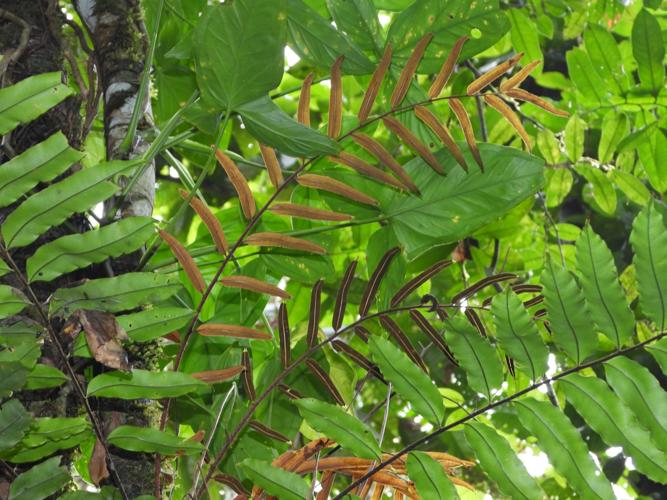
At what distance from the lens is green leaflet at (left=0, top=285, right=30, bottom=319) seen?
64 cm

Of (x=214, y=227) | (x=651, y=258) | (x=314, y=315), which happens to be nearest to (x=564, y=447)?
(x=651, y=258)

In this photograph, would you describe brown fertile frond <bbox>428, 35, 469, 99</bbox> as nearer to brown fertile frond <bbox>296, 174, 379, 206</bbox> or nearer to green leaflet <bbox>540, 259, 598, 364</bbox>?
brown fertile frond <bbox>296, 174, 379, 206</bbox>

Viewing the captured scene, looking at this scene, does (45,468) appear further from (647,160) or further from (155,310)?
(647,160)

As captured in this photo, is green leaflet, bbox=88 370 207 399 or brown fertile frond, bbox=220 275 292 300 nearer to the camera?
green leaflet, bbox=88 370 207 399

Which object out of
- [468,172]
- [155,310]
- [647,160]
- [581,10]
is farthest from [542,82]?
Result: [155,310]

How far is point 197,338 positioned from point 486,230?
67 centimetres

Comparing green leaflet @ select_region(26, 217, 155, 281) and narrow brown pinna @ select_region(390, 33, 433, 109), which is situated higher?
narrow brown pinna @ select_region(390, 33, 433, 109)

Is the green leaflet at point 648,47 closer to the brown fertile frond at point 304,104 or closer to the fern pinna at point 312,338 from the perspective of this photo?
the fern pinna at point 312,338

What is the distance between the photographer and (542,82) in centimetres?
195

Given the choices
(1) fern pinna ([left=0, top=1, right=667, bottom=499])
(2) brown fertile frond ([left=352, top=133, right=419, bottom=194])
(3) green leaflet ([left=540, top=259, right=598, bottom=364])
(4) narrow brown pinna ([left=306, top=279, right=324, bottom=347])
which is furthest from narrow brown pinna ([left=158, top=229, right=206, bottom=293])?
(3) green leaflet ([left=540, top=259, right=598, bottom=364])

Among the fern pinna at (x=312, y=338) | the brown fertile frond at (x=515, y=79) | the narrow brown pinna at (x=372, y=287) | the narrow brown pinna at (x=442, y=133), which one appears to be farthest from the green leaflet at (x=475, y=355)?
the brown fertile frond at (x=515, y=79)

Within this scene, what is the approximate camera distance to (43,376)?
659 millimetres

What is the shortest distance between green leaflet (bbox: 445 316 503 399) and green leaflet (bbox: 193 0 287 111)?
0.93 feet

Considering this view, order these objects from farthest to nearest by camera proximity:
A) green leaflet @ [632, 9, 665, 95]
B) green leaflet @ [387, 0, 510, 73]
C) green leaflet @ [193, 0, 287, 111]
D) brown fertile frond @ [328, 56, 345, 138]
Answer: green leaflet @ [632, 9, 665, 95], green leaflet @ [387, 0, 510, 73], brown fertile frond @ [328, 56, 345, 138], green leaflet @ [193, 0, 287, 111]
